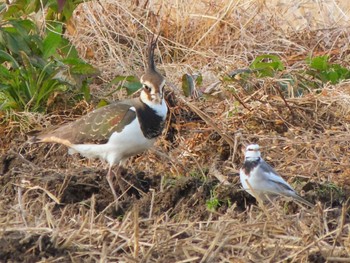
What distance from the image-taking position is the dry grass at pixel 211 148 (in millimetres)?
4520

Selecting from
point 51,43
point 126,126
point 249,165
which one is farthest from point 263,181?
point 51,43

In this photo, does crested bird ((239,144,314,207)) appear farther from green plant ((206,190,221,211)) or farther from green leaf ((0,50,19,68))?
green leaf ((0,50,19,68))

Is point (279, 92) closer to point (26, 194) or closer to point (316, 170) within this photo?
point (316, 170)

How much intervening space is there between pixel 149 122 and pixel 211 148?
0.97 m

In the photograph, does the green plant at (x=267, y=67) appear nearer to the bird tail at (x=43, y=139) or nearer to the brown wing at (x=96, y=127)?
the brown wing at (x=96, y=127)

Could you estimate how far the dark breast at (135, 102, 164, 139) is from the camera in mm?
6465

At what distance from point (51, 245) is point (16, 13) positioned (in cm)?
378

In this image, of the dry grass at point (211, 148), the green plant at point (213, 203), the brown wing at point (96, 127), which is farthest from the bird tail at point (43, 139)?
the green plant at point (213, 203)

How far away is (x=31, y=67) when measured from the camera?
758cm

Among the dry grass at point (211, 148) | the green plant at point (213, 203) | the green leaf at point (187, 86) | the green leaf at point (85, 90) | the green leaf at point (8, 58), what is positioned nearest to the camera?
the dry grass at point (211, 148)

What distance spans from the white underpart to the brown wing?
0.14ft

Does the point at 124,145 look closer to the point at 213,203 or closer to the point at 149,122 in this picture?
the point at 149,122

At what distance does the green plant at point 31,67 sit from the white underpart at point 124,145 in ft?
3.68

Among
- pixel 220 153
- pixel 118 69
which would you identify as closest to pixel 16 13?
pixel 118 69
